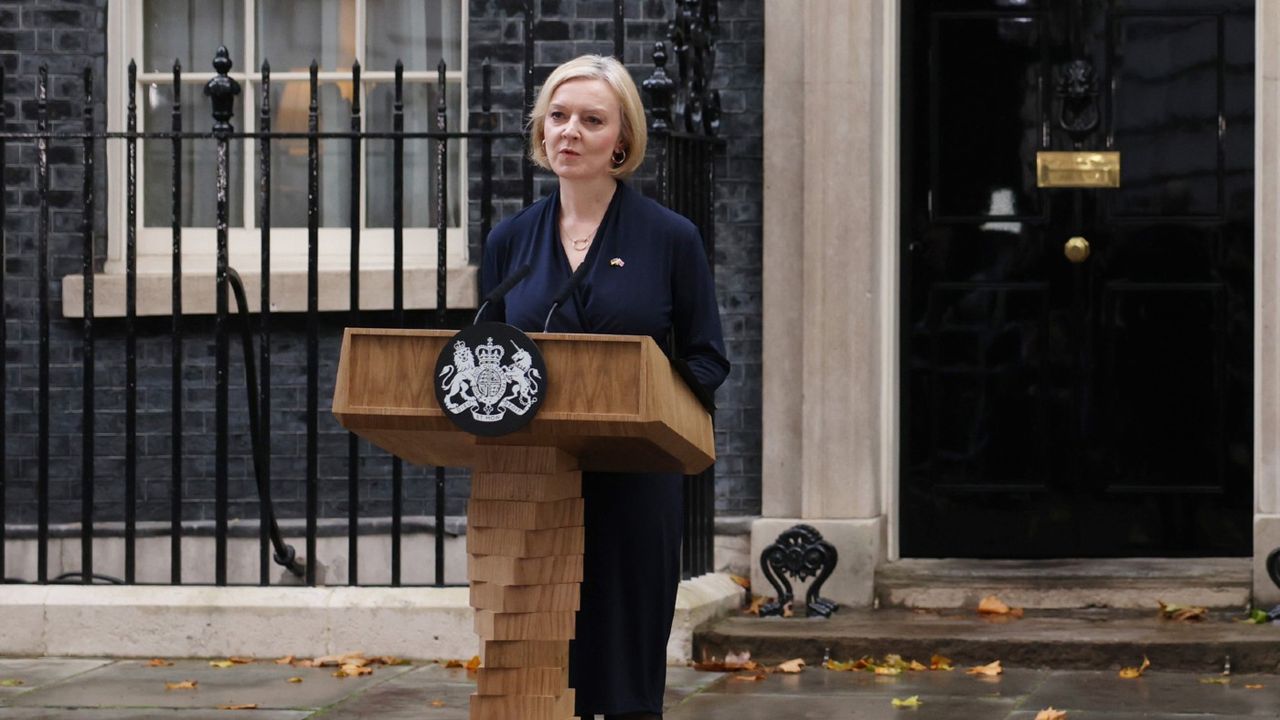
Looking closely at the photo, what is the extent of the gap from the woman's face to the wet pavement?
2.51 metres

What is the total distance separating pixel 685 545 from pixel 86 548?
205 cm

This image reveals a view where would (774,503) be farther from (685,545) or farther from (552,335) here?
(552,335)

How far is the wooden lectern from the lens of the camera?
344cm

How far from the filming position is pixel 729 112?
779 centimetres

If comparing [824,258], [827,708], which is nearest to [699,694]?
[827,708]

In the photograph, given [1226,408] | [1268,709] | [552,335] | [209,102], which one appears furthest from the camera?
[209,102]

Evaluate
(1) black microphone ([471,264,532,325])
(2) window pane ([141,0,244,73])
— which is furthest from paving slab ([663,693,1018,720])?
(2) window pane ([141,0,244,73])

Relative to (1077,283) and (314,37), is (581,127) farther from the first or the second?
(314,37)

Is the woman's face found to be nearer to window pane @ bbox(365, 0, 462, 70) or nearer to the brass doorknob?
the brass doorknob

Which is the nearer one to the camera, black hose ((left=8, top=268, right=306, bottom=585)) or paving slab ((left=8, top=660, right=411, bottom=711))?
paving slab ((left=8, top=660, right=411, bottom=711))

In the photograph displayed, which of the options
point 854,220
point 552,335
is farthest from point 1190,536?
point 552,335

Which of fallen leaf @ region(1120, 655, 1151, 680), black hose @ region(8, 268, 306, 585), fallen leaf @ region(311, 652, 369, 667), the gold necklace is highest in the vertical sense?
the gold necklace

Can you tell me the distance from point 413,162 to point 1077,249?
2545mm

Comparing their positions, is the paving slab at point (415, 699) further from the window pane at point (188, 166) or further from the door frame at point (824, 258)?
the window pane at point (188, 166)
